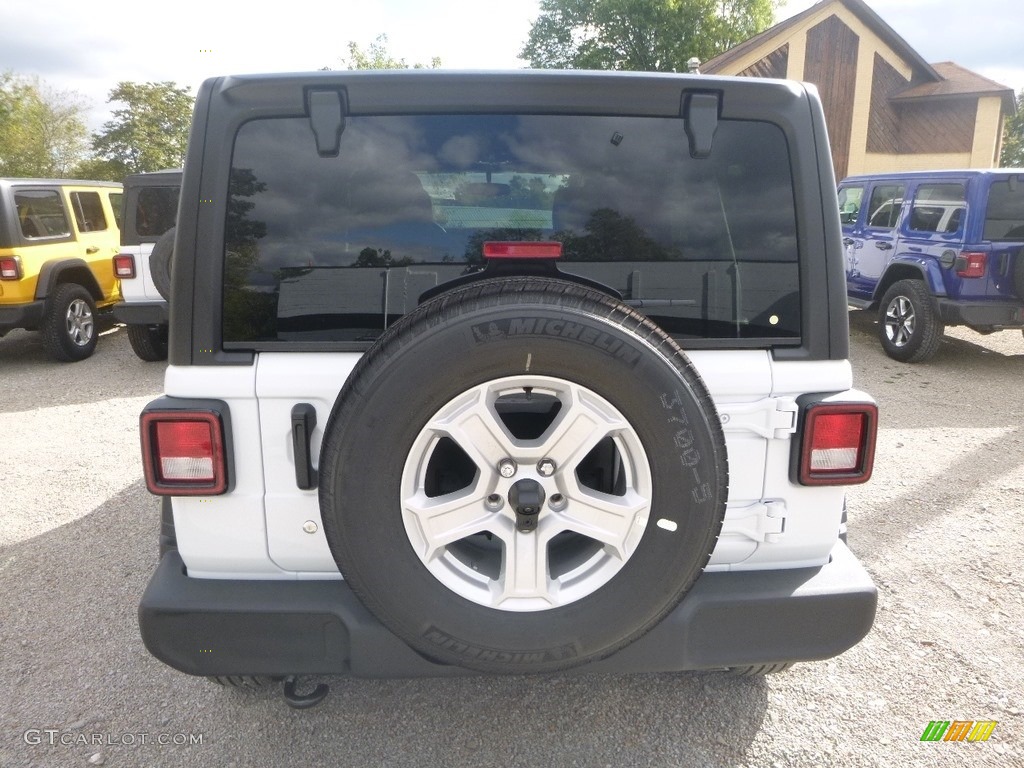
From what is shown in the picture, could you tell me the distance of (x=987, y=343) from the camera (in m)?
8.36

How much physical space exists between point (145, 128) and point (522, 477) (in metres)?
35.9

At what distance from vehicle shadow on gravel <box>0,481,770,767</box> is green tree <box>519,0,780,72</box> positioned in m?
35.9

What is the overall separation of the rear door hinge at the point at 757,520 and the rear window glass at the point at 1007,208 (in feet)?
20.5

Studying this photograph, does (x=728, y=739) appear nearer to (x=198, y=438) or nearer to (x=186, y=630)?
(x=186, y=630)

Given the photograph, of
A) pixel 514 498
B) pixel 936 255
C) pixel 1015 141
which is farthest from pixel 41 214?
pixel 1015 141

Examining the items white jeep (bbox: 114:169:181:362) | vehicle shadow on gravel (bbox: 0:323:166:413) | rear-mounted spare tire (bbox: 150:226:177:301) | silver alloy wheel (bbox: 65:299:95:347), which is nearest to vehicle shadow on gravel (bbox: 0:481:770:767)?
rear-mounted spare tire (bbox: 150:226:177:301)

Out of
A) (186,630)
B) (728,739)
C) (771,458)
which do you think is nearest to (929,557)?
(728,739)

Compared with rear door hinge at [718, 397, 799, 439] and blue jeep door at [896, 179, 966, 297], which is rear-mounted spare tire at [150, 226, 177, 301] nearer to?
rear door hinge at [718, 397, 799, 439]

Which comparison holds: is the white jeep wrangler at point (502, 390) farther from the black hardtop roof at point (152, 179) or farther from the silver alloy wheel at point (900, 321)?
the silver alloy wheel at point (900, 321)

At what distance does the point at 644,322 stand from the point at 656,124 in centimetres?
55

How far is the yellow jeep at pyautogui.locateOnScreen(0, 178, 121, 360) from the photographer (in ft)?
22.7

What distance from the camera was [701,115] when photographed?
1.74 meters

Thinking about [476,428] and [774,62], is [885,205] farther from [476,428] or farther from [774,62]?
[774,62]

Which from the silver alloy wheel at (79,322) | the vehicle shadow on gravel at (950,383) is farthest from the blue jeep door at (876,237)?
the silver alloy wheel at (79,322)
